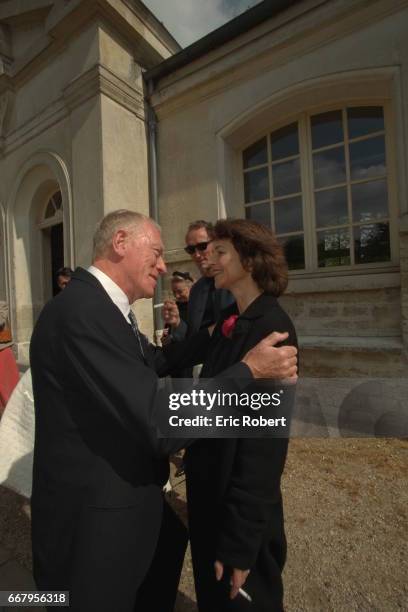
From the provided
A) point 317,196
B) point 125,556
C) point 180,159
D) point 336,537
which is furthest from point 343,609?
point 180,159

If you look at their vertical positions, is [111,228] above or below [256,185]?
below

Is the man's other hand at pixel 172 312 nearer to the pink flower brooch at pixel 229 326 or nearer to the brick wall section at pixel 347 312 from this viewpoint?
the pink flower brooch at pixel 229 326

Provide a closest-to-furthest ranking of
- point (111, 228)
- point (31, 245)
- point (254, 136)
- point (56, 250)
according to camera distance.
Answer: point (111, 228), point (254, 136), point (31, 245), point (56, 250)

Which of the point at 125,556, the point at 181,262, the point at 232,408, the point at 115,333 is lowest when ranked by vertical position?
the point at 125,556

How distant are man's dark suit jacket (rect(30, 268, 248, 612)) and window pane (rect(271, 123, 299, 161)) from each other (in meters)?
4.29

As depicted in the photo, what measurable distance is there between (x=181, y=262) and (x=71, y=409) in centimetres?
426

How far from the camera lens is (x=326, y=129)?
429 centimetres

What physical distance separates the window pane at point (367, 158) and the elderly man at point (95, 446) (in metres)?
3.85

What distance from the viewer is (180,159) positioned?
521cm

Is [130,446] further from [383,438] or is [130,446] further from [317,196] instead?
[317,196]

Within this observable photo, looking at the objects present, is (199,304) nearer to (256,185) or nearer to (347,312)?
(347,312)

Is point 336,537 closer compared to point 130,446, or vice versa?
point 130,446

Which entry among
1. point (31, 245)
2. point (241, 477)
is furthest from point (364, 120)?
point (31, 245)

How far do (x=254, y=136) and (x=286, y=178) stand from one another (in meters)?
0.84
